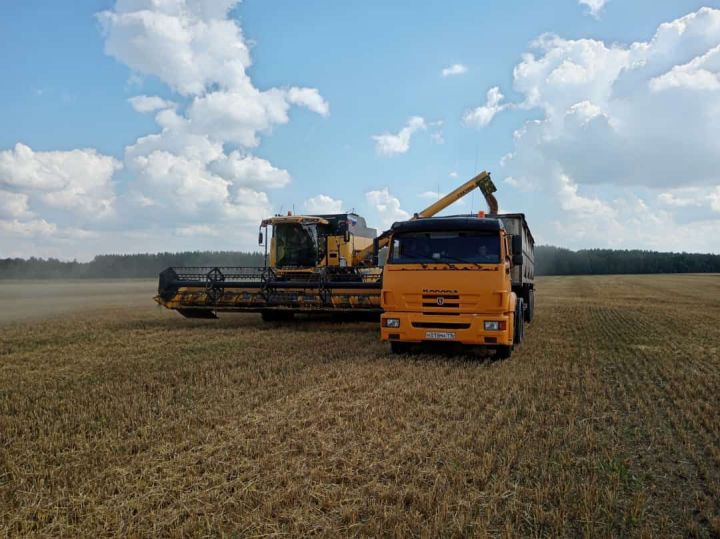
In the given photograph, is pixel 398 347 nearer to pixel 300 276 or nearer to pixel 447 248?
pixel 447 248

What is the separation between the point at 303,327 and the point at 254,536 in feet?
35.0

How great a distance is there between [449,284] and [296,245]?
7377 mm

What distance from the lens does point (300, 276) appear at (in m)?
15.4

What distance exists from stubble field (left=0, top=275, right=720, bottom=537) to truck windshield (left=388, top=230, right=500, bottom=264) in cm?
182

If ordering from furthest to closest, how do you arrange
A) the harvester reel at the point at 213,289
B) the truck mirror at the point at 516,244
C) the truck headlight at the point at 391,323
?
1. the harvester reel at the point at 213,289
2. the truck mirror at the point at 516,244
3. the truck headlight at the point at 391,323

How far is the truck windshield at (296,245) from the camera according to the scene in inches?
610

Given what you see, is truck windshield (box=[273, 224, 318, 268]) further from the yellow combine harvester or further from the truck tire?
the truck tire

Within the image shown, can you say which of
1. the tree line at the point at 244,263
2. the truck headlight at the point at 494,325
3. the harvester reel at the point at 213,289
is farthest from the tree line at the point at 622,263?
the truck headlight at the point at 494,325

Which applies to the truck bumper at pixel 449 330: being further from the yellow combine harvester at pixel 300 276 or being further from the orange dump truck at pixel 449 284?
the yellow combine harvester at pixel 300 276

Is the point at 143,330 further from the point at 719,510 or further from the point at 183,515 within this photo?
the point at 719,510

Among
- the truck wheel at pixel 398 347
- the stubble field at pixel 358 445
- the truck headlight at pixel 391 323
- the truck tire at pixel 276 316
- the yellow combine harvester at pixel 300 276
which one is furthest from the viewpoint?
the truck tire at pixel 276 316

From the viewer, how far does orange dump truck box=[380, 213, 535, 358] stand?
9023 mm

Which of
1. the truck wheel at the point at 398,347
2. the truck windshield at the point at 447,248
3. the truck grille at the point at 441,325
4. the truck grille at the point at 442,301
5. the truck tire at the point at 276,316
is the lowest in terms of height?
the truck wheel at the point at 398,347

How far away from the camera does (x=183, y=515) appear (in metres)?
3.70
